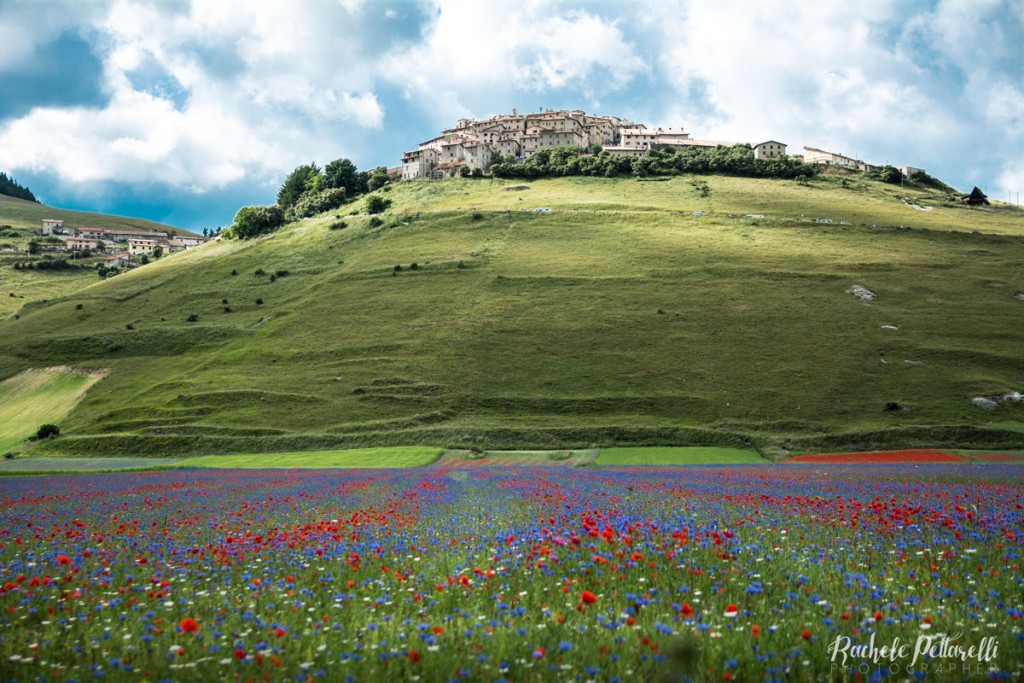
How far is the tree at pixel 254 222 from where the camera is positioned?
614 ft

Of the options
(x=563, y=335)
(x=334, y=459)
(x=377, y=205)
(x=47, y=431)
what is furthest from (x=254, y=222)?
(x=334, y=459)

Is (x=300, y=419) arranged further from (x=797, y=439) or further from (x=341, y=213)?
(x=341, y=213)

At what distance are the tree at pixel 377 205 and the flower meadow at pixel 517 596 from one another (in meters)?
177

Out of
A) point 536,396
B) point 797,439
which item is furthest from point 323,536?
point 536,396

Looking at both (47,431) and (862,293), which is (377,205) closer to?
(47,431)

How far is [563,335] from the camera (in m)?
102

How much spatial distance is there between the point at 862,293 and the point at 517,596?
381 feet

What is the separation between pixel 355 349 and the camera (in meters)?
102

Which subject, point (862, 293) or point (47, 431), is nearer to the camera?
point (47, 431)

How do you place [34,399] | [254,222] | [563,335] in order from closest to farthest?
[34,399], [563,335], [254,222]

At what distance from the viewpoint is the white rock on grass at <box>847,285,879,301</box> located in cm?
10901

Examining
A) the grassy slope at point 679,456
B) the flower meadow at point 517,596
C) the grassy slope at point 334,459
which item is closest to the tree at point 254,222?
the grassy slope at point 334,459

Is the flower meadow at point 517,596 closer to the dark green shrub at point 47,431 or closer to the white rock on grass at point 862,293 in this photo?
the dark green shrub at point 47,431

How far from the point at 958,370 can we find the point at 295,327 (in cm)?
9534
